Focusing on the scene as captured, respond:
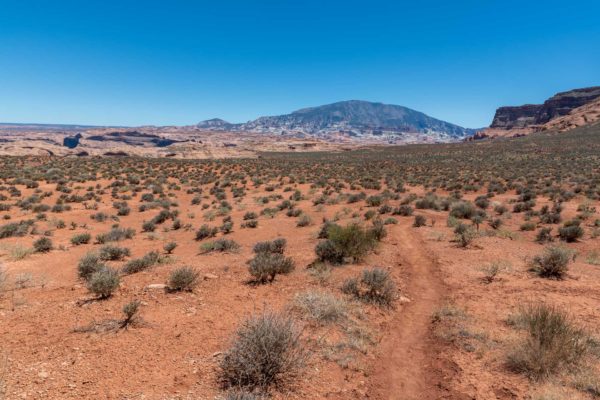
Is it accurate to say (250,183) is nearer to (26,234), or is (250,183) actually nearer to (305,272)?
(26,234)

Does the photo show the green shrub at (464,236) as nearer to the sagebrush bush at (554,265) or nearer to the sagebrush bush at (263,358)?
the sagebrush bush at (554,265)

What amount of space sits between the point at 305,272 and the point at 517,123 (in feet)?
652

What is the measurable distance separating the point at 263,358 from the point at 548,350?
12.7 feet

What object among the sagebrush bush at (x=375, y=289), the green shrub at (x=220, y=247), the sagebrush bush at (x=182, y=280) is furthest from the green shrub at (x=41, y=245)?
the sagebrush bush at (x=375, y=289)

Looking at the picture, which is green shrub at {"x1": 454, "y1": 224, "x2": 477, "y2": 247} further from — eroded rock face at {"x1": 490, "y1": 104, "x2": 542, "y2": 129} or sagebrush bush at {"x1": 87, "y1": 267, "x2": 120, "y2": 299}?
eroded rock face at {"x1": 490, "y1": 104, "x2": 542, "y2": 129}

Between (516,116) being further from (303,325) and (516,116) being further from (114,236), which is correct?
(303,325)

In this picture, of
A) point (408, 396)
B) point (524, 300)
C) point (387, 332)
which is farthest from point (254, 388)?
point (524, 300)

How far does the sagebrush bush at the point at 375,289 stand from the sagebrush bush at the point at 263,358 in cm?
287

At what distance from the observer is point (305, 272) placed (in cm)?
859

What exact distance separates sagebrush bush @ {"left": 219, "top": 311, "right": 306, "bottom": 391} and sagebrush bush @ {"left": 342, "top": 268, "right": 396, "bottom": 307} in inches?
113

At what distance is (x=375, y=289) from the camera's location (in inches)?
280

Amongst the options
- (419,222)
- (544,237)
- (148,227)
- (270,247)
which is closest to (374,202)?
(419,222)

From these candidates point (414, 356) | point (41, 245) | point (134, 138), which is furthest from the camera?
point (134, 138)

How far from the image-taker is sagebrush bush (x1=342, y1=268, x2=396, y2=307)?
6.96m
